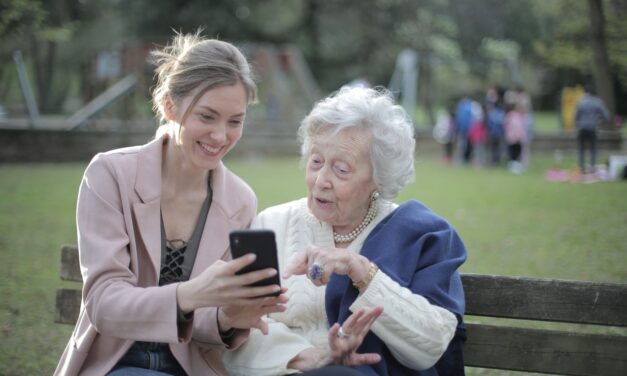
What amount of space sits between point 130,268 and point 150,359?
38 centimetres

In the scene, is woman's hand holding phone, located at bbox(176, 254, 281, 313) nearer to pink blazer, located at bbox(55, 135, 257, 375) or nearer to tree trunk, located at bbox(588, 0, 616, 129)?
pink blazer, located at bbox(55, 135, 257, 375)

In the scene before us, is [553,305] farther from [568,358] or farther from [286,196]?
[286,196]

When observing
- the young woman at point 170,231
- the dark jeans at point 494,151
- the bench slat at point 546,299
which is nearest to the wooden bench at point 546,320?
the bench slat at point 546,299

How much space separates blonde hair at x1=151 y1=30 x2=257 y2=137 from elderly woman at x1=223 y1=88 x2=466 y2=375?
15.6 inches

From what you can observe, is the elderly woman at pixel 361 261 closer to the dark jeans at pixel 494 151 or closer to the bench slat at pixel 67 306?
the bench slat at pixel 67 306

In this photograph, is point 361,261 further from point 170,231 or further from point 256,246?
point 170,231

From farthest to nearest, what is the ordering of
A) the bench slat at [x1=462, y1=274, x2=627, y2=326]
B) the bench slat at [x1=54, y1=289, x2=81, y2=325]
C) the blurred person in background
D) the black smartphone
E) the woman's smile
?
the blurred person in background → the bench slat at [x1=54, y1=289, x2=81, y2=325] → the bench slat at [x1=462, y1=274, x2=627, y2=326] → the woman's smile → the black smartphone

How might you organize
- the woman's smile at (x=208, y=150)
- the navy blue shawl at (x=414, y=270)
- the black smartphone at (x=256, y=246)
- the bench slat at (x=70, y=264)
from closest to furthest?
the black smartphone at (x=256, y=246), the navy blue shawl at (x=414, y=270), the woman's smile at (x=208, y=150), the bench slat at (x=70, y=264)

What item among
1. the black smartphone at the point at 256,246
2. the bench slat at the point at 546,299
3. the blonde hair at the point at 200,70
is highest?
the blonde hair at the point at 200,70

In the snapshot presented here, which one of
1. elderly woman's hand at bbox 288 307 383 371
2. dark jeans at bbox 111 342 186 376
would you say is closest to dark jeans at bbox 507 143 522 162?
elderly woman's hand at bbox 288 307 383 371

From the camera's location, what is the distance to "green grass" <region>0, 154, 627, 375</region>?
22.2ft

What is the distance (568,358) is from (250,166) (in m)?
18.6

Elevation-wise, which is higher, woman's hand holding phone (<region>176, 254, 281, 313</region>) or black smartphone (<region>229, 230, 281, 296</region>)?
black smartphone (<region>229, 230, 281, 296</region>)

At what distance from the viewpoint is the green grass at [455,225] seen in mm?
6758
